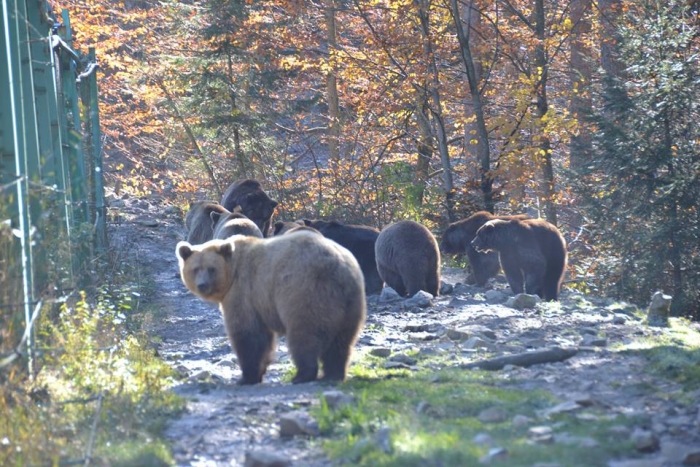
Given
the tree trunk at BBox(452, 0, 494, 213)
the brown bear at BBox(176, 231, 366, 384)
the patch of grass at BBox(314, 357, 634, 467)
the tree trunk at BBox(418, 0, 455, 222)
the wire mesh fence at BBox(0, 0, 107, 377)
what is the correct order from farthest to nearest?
the tree trunk at BBox(418, 0, 455, 222), the tree trunk at BBox(452, 0, 494, 213), the brown bear at BBox(176, 231, 366, 384), the wire mesh fence at BBox(0, 0, 107, 377), the patch of grass at BBox(314, 357, 634, 467)

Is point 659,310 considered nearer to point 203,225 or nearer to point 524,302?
point 524,302

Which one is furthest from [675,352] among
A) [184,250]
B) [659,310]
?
[184,250]

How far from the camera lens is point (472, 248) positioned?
16.4 metres

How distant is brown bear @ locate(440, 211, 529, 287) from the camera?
16672mm

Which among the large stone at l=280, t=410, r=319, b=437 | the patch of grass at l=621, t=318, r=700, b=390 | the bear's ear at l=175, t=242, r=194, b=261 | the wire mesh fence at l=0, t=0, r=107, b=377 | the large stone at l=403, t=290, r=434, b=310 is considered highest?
the wire mesh fence at l=0, t=0, r=107, b=377

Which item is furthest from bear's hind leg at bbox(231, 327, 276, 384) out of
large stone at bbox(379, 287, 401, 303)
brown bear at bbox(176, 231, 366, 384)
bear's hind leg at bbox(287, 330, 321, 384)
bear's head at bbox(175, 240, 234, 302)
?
large stone at bbox(379, 287, 401, 303)

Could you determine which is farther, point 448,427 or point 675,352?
point 675,352

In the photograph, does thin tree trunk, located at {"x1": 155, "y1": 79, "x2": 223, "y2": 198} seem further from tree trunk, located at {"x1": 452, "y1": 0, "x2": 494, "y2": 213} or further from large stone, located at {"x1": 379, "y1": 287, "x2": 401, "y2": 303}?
large stone, located at {"x1": 379, "y1": 287, "x2": 401, "y2": 303}

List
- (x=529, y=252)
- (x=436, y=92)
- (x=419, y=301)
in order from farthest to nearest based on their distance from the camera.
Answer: (x=436, y=92)
(x=529, y=252)
(x=419, y=301)

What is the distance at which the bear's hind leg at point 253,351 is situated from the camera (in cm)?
865

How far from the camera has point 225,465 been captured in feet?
18.9

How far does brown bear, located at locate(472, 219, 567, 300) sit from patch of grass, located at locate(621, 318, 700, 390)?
11.2 feet

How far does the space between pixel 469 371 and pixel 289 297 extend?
5.70 ft

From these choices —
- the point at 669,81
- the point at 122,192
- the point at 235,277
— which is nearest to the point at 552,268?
the point at 669,81
